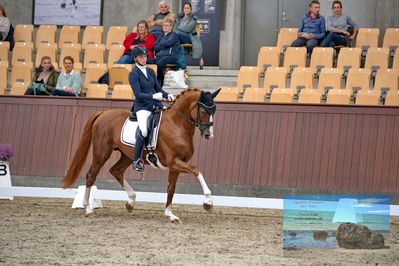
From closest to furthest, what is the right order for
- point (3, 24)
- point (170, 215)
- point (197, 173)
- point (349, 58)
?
1. point (197, 173)
2. point (170, 215)
3. point (349, 58)
4. point (3, 24)

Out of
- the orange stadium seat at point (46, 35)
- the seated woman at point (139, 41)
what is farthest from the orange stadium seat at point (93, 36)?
the seated woman at point (139, 41)

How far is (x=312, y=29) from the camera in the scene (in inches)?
583

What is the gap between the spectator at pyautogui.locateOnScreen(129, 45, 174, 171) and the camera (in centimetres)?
891

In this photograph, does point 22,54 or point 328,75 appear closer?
point 328,75

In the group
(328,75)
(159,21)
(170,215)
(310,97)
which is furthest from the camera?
(159,21)

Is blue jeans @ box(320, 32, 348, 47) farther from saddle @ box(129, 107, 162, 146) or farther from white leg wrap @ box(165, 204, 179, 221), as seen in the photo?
white leg wrap @ box(165, 204, 179, 221)

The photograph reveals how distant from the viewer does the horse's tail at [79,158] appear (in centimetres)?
955

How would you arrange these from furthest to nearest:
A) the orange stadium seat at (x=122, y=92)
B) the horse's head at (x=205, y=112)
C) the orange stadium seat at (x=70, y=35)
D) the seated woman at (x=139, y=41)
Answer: the orange stadium seat at (x=70, y=35) → the seated woman at (x=139, y=41) → the orange stadium seat at (x=122, y=92) → the horse's head at (x=205, y=112)

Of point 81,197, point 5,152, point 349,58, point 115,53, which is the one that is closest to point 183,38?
point 115,53

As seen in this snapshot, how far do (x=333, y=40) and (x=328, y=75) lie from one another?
155 cm

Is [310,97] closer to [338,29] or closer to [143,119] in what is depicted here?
[338,29]

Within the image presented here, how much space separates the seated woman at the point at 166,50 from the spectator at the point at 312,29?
2.45 meters

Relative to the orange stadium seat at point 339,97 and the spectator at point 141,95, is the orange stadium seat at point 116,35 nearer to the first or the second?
the orange stadium seat at point 339,97

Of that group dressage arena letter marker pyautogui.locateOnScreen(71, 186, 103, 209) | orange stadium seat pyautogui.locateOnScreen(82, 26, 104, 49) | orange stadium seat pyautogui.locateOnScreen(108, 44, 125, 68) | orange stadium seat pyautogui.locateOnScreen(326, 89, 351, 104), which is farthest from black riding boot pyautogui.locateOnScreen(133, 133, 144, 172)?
orange stadium seat pyautogui.locateOnScreen(82, 26, 104, 49)
